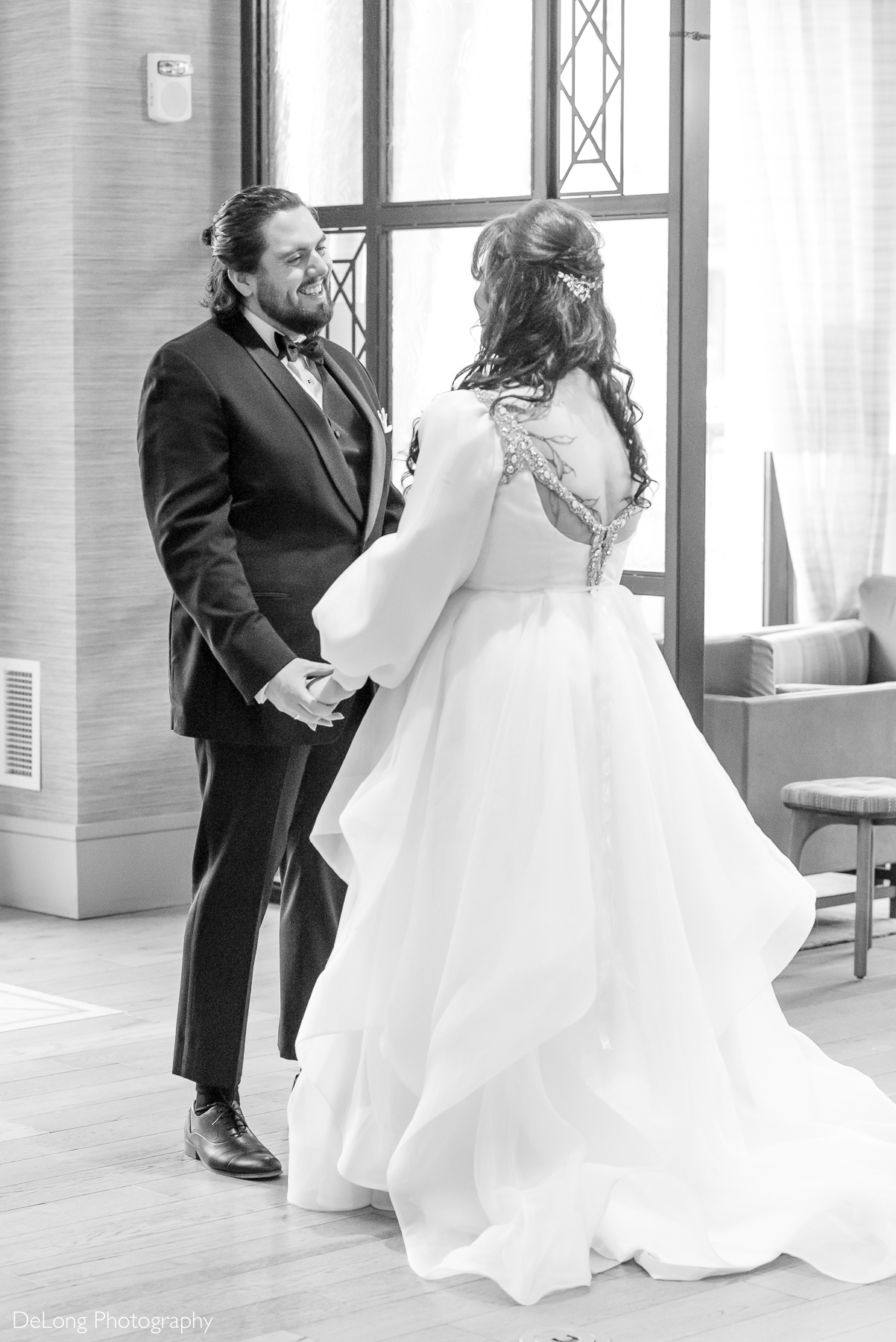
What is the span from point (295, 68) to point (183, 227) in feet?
1.73

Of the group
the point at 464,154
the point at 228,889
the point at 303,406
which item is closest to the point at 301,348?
the point at 303,406

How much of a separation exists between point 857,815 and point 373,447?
76.7 inches

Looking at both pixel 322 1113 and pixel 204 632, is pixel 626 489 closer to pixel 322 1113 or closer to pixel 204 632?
pixel 204 632

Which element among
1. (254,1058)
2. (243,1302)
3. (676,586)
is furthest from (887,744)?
→ (243,1302)

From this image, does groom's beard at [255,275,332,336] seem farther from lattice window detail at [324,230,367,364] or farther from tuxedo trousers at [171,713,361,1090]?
lattice window detail at [324,230,367,364]

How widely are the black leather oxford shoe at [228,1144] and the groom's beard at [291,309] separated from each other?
4.16 ft

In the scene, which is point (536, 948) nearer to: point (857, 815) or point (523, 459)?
point (523, 459)

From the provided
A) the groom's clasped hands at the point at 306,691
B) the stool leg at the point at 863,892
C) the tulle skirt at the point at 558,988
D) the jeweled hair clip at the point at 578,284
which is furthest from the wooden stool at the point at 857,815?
the jeweled hair clip at the point at 578,284

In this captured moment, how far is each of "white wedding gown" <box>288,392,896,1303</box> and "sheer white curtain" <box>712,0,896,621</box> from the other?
3.32 metres

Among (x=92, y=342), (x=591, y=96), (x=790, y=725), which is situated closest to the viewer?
(x=591, y=96)

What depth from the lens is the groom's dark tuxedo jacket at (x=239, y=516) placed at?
2992 mm

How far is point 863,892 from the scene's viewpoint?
4.79m

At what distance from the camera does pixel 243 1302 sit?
2613 mm

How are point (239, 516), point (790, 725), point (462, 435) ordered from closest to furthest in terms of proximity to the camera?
point (462, 435), point (239, 516), point (790, 725)
